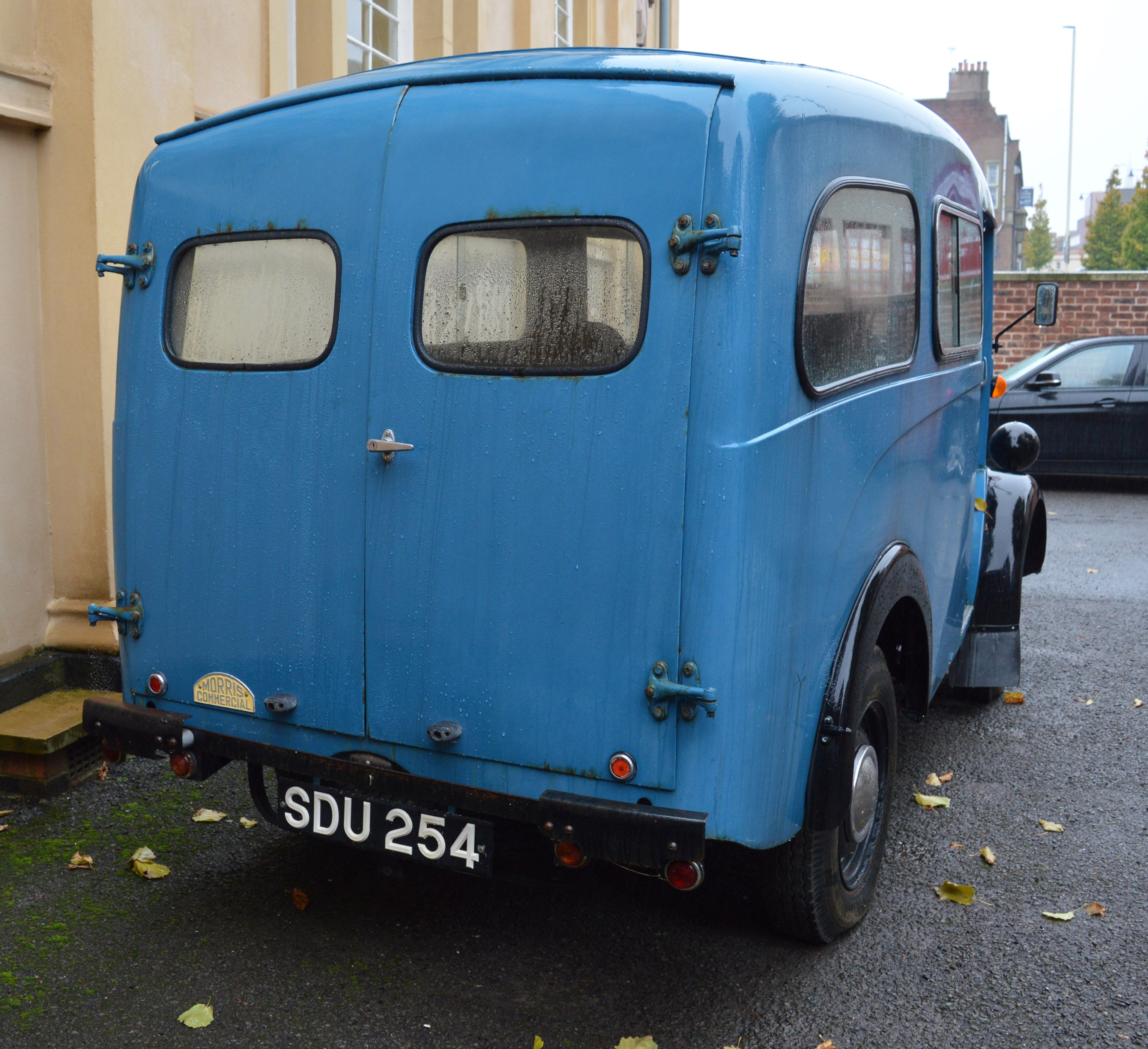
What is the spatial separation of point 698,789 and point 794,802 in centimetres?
36

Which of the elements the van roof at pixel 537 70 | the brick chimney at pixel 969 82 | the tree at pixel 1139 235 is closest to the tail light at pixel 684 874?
the van roof at pixel 537 70

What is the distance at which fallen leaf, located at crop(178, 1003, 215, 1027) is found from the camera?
2.88m

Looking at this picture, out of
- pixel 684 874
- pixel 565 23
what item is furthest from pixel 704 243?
pixel 565 23

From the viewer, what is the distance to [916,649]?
12.6 feet

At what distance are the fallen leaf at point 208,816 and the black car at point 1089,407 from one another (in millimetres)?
9679

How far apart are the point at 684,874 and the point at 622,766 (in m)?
0.30

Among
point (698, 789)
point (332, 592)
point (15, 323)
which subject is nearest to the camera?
point (698, 789)

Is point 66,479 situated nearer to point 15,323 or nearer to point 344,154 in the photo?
point 15,323

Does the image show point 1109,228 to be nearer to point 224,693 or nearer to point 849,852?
point 849,852

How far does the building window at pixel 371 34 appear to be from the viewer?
7871mm

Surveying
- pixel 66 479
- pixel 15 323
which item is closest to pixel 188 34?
pixel 15 323

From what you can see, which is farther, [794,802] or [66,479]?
[66,479]

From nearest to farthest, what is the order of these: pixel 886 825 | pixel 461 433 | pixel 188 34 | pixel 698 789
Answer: pixel 698 789 → pixel 461 433 → pixel 886 825 → pixel 188 34

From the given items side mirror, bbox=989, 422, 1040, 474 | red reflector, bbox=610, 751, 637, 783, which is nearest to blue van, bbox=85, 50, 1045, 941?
red reflector, bbox=610, 751, 637, 783
